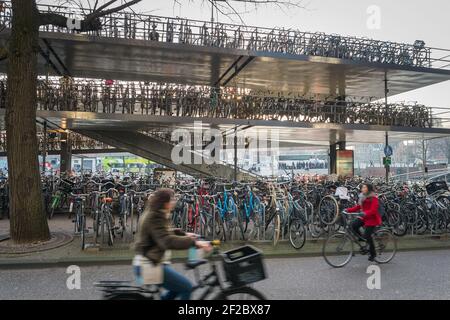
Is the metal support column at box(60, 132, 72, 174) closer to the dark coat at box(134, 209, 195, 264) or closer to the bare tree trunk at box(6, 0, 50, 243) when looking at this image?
the bare tree trunk at box(6, 0, 50, 243)

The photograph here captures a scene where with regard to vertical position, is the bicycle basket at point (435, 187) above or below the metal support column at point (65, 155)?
below

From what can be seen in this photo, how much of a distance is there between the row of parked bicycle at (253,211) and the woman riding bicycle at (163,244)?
13.4ft

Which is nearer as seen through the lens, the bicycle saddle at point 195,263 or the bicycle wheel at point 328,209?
the bicycle saddle at point 195,263

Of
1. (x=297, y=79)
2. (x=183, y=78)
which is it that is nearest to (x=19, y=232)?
(x=183, y=78)

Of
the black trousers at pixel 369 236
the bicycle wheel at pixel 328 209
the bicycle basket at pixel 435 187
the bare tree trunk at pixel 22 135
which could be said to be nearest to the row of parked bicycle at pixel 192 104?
the bare tree trunk at pixel 22 135

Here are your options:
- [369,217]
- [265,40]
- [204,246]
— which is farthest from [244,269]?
[265,40]

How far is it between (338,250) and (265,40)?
12.2 metres

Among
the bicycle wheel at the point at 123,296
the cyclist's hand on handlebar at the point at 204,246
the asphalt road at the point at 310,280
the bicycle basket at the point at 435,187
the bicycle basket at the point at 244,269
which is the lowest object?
the asphalt road at the point at 310,280

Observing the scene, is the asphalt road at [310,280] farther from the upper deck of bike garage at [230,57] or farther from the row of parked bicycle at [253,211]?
the upper deck of bike garage at [230,57]

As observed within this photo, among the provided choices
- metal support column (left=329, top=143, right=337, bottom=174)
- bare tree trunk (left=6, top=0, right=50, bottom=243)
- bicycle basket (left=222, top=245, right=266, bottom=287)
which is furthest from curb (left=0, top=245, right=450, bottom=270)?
metal support column (left=329, top=143, right=337, bottom=174)

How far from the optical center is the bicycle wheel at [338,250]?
19.9 feet

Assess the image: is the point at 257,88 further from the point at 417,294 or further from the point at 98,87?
the point at 417,294

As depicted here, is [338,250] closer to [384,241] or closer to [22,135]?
[384,241]

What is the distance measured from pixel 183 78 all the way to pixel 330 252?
1367 centimetres
